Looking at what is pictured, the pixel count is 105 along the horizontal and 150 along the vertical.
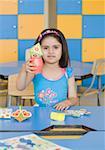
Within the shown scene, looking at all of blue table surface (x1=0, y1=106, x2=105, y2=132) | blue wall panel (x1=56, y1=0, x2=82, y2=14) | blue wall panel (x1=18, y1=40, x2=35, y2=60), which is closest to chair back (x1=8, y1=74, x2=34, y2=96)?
blue table surface (x1=0, y1=106, x2=105, y2=132)

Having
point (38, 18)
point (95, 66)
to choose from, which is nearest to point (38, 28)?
point (38, 18)

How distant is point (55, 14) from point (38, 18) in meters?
0.27

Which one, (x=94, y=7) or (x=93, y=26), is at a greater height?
(x=94, y=7)

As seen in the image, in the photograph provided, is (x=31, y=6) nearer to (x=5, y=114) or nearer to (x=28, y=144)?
(x=5, y=114)

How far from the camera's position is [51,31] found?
2.82m

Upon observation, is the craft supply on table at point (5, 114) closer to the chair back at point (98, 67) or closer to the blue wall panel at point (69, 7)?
the chair back at point (98, 67)

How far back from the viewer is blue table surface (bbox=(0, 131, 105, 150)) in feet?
5.48

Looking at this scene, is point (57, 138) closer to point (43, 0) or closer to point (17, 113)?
point (17, 113)

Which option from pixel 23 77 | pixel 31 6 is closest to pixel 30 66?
pixel 23 77

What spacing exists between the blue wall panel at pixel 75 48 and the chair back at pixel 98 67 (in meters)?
1.31

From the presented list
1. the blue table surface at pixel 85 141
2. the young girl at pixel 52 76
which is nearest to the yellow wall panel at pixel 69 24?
the young girl at pixel 52 76

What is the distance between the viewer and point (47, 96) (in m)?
2.70

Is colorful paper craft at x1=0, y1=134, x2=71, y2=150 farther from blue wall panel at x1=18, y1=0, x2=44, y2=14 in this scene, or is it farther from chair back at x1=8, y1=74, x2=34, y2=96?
blue wall panel at x1=18, y1=0, x2=44, y2=14

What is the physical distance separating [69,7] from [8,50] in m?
1.13
